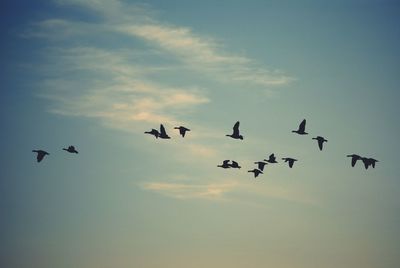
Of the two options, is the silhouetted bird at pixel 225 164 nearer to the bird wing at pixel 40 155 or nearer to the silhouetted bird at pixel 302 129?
the silhouetted bird at pixel 302 129

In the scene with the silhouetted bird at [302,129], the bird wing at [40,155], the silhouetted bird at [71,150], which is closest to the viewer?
the silhouetted bird at [71,150]

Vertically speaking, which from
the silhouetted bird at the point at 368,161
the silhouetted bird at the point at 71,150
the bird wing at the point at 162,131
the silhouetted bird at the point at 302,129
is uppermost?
the silhouetted bird at the point at 302,129

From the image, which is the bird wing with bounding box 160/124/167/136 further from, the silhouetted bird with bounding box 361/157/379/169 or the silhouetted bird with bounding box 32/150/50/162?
the silhouetted bird with bounding box 361/157/379/169

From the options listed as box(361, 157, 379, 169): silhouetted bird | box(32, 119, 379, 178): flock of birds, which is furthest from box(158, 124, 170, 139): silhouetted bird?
box(361, 157, 379, 169): silhouetted bird

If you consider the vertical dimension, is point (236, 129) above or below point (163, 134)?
above

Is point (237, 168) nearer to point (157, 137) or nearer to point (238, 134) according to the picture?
point (238, 134)

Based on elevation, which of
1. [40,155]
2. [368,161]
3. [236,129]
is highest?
[236,129]

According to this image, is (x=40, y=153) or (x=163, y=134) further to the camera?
(x=40, y=153)

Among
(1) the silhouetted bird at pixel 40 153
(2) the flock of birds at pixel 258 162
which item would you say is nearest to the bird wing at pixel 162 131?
(2) the flock of birds at pixel 258 162

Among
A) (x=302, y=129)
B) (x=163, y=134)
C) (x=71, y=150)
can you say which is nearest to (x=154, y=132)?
(x=163, y=134)

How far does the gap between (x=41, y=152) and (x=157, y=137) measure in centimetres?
1471

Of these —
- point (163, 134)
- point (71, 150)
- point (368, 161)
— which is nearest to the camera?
point (368, 161)

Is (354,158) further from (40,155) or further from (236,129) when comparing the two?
(40,155)

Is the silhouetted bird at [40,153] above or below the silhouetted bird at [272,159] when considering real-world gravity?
below
